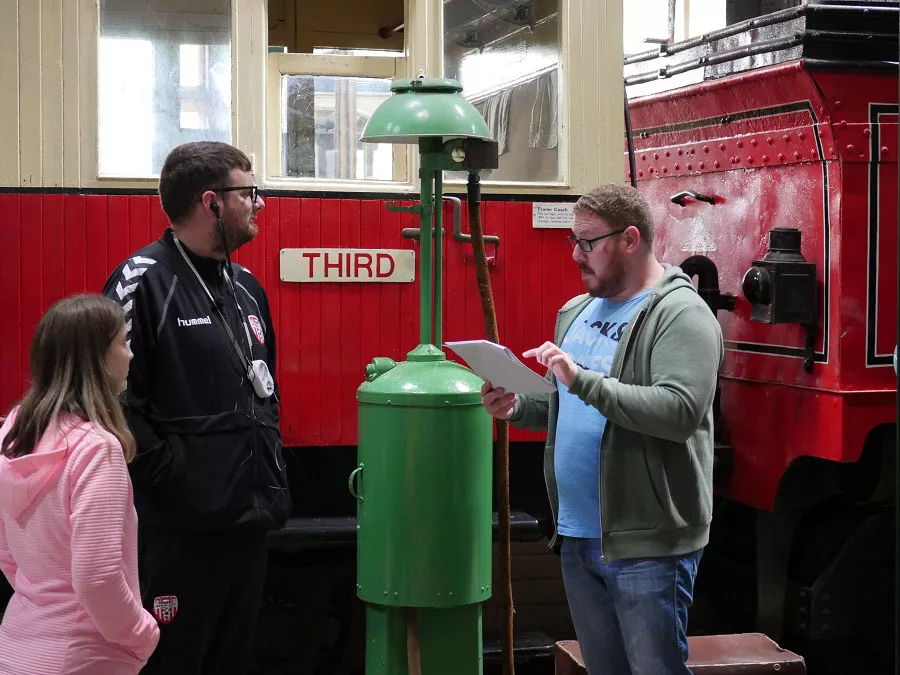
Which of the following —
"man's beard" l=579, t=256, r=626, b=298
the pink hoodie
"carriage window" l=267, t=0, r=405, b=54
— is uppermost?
"carriage window" l=267, t=0, r=405, b=54

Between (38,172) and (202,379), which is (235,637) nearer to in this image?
(202,379)

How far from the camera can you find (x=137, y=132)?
13.3ft

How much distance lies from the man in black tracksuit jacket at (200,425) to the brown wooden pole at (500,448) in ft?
2.71

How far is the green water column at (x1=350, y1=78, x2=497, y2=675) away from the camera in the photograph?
11.9ft

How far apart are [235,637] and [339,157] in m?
1.83

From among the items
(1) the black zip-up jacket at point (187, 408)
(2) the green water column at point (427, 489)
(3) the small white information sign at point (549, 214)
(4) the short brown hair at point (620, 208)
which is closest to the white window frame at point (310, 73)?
(3) the small white information sign at point (549, 214)

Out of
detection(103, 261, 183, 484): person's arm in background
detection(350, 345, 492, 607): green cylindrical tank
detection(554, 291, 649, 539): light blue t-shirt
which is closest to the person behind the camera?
detection(554, 291, 649, 539): light blue t-shirt

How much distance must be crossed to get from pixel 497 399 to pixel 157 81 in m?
1.89

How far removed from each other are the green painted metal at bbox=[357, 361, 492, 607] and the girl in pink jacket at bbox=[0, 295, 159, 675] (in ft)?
4.46

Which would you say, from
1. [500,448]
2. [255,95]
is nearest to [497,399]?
[500,448]

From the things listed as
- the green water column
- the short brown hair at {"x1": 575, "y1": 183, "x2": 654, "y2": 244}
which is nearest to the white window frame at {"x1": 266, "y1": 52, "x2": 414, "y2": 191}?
the green water column

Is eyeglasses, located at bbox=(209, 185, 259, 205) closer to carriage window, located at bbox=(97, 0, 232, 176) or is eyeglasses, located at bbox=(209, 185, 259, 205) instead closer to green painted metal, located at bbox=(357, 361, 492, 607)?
green painted metal, located at bbox=(357, 361, 492, 607)

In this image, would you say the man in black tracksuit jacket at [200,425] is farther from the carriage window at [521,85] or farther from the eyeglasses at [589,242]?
the carriage window at [521,85]

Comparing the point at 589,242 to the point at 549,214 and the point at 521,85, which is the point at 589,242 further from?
the point at 521,85
